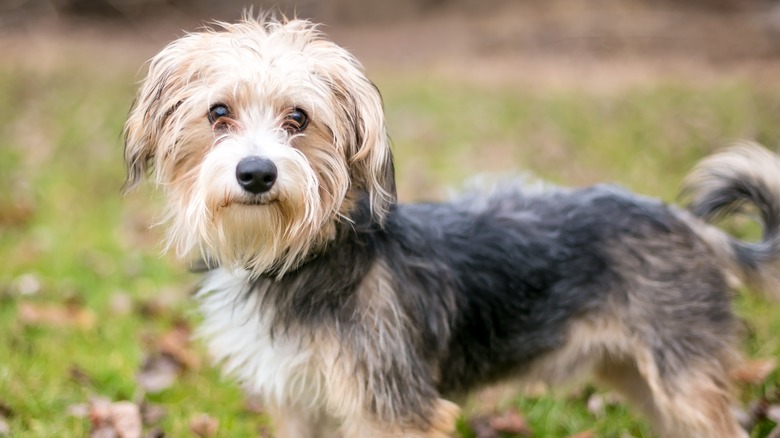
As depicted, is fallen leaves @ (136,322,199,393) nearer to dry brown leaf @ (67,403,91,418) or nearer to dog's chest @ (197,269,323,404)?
dry brown leaf @ (67,403,91,418)

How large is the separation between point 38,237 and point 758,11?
44.1 feet

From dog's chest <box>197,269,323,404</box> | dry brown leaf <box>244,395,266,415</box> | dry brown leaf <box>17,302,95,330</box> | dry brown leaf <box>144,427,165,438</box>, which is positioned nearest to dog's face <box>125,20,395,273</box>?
dog's chest <box>197,269,323,404</box>

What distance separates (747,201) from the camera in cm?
408

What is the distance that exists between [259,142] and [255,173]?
15 cm

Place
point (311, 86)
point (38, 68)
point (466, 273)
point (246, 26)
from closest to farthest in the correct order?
point (311, 86) → point (246, 26) → point (466, 273) → point (38, 68)

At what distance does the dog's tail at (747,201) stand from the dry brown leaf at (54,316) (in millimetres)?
3915

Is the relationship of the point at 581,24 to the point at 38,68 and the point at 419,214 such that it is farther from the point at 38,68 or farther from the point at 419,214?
the point at 419,214

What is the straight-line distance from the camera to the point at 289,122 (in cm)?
325

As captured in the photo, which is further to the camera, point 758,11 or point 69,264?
point 758,11

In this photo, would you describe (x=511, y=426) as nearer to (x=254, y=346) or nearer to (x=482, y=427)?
(x=482, y=427)

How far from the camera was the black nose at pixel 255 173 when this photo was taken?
298cm

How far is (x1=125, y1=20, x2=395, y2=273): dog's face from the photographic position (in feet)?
10.1

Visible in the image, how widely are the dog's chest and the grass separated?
1.82ft

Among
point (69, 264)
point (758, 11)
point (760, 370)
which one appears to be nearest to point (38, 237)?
point (69, 264)
